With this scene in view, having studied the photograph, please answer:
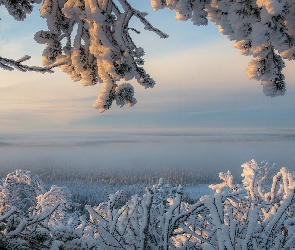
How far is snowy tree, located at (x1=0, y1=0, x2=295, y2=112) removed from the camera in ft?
6.13

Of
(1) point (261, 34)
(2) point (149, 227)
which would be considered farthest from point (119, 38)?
(2) point (149, 227)

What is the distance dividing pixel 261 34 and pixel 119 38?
1.72 m

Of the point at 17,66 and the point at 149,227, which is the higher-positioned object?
the point at 17,66

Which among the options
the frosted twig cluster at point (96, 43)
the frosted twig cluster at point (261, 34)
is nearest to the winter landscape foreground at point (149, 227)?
the frosted twig cluster at point (96, 43)

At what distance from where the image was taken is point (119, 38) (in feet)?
10.3

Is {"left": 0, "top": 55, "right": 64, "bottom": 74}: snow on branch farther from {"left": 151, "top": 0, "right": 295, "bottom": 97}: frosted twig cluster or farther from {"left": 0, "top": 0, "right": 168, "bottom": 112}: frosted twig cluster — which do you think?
{"left": 151, "top": 0, "right": 295, "bottom": 97}: frosted twig cluster

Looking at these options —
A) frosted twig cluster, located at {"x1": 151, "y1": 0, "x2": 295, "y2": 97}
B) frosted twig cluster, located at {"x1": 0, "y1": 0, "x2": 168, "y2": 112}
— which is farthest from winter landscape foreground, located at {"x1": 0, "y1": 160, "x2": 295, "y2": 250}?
frosted twig cluster, located at {"x1": 151, "y1": 0, "x2": 295, "y2": 97}

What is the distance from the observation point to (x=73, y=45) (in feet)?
11.4

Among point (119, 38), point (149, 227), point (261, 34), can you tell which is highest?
point (119, 38)

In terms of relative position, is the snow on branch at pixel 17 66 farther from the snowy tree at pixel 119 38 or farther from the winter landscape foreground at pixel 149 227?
the winter landscape foreground at pixel 149 227

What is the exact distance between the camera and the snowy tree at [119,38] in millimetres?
1869

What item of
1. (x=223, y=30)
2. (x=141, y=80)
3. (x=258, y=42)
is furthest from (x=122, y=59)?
(x=258, y=42)

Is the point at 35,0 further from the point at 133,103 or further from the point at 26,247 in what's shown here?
the point at 26,247

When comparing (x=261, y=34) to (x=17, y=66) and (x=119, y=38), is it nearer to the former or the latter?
(x=119, y=38)
